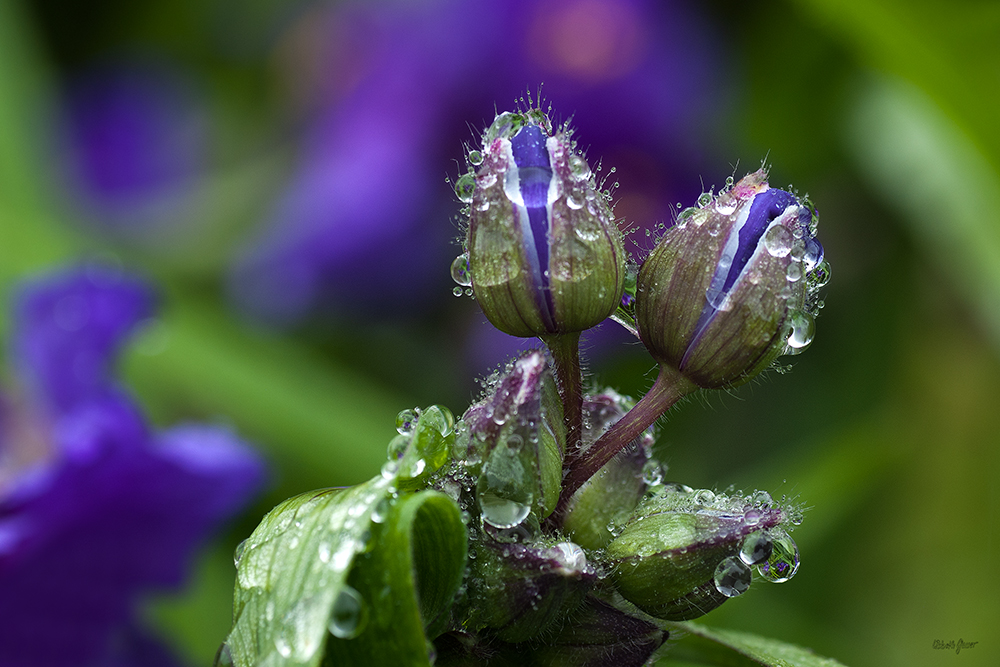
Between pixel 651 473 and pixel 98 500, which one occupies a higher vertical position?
pixel 98 500

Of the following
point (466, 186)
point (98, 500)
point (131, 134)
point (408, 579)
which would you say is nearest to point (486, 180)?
point (466, 186)

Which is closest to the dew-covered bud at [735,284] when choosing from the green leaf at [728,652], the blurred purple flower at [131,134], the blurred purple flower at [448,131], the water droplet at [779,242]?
the water droplet at [779,242]

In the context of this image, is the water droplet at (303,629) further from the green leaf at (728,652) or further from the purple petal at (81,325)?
the purple petal at (81,325)

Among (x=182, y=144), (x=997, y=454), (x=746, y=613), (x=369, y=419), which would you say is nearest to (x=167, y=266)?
(x=182, y=144)

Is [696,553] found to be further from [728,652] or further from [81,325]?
[81,325]

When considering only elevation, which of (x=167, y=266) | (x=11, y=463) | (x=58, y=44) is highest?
(x=58, y=44)

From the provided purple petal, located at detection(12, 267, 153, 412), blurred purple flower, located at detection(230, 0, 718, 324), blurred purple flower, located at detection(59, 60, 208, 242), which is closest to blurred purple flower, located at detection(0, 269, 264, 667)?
purple petal, located at detection(12, 267, 153, 412)

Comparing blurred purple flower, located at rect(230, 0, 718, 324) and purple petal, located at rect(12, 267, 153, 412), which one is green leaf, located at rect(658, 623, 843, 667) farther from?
blurred purple flower, located at rect(230, 0, 718, 324)

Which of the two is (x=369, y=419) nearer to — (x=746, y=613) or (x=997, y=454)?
(x=746, y=613)
